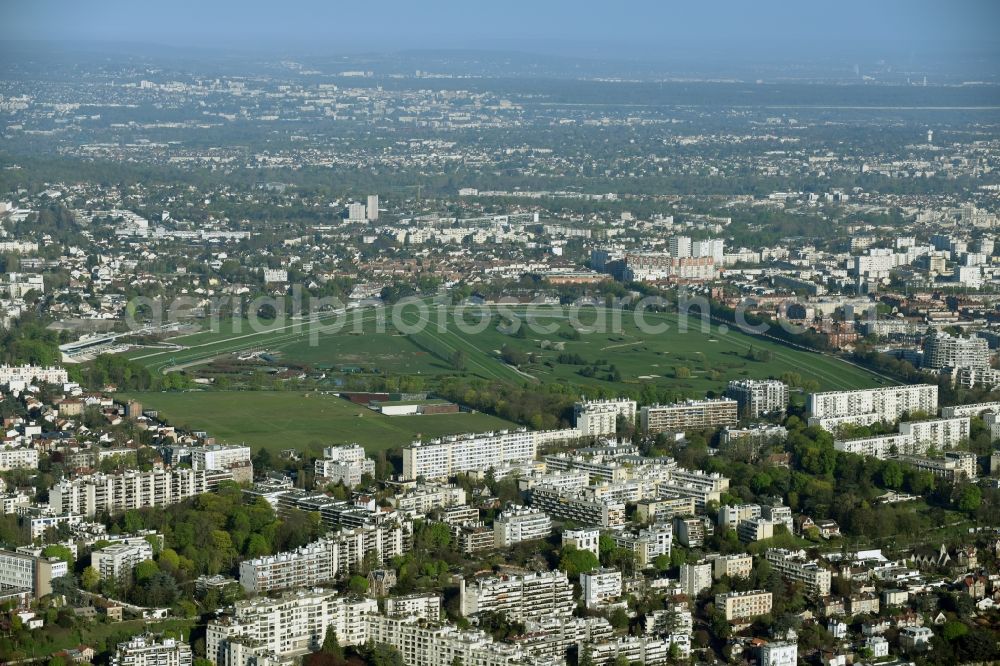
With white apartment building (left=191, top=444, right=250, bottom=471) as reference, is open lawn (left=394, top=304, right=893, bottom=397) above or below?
below

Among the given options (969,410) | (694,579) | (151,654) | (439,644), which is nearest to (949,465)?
(969,410)

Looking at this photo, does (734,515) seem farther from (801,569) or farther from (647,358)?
(647,358)

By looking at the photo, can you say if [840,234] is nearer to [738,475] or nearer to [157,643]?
[738,475]

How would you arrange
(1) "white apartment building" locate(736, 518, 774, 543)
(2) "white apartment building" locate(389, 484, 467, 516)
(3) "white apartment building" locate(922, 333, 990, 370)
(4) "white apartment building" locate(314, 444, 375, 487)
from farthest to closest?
(3) "white apartment building" locate(922, 333, 990, 370) < (4) "white apartment building" locate(314, 444, 375, 487) < (2) "white apartment building" locate(389, 484, 467, 516) < (1) "white apartment building" locate(736, 518, 774, 543)

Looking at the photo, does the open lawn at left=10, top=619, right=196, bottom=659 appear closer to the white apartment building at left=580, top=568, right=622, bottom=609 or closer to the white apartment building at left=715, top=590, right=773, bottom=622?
the white apartment building at left=580, top=568, right=622, bottom=609

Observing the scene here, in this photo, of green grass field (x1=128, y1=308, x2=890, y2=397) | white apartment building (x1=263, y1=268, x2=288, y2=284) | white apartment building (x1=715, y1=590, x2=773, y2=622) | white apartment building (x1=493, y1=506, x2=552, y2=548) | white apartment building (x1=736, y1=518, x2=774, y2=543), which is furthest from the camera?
white apartment building (x1=263, y1=268, x2=288, y2=284)

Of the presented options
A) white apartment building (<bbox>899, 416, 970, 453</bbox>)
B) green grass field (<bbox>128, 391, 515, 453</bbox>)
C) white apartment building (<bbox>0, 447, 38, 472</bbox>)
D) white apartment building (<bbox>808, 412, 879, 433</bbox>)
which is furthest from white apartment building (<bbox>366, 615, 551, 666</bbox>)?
white apartment building (<bbox>808, 412, 879, 433</bbox>)

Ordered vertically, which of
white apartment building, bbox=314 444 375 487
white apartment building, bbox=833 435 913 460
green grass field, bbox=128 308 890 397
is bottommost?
green grass field, bbox=128 308 890 397
